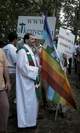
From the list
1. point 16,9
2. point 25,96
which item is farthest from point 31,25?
point 16,9

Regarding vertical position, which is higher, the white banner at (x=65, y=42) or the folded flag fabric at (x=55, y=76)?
the white banner at (x=65, y=42)

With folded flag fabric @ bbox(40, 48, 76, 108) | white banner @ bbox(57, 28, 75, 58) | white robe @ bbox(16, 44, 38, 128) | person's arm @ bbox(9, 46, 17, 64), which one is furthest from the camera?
white banner @ bbox(57, 28, 75, 58)

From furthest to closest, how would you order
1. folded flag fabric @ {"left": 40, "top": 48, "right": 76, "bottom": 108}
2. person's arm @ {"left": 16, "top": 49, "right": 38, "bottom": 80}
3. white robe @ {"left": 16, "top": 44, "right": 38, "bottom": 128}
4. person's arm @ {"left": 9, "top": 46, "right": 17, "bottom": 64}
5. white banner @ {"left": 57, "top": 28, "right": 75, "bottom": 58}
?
1. white banner @ {"left": 57, "top": 28, "right": 75, "bottom": 58}
2. person's arm @ {"left": 9, "top": 46, "right": 17, "bottom": 64}
3. folded flag fabric @ {"left": 40, "top": 48, "right": 76, "bottom": 108}
4. white robe @ {"left": 16, "top": 44, "right": 38, "bottom": 128}
5. person's arm @ {"left": 16, "top": 49, "right": 38, "bottom": 80}

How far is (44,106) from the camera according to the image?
11398 mm

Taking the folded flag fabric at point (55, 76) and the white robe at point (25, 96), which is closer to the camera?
the white robe at point (25, 96)

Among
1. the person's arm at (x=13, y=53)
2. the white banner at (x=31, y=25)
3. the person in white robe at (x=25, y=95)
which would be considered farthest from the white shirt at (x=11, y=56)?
the white banner at (x=31, y=25)

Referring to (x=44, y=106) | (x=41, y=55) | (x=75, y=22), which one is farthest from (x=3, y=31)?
(x=75, y=22)

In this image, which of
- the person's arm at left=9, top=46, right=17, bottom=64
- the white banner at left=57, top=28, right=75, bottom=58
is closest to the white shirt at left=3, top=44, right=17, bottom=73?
the person's arm at left=9, top=46, right=17, bottom=64

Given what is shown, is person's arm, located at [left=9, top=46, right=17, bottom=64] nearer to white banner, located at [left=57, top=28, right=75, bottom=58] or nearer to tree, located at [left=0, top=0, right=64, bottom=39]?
white banner, located at [left=57, top=28, right=75, bottom=58]

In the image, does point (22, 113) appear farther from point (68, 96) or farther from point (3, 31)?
point (3, 31)

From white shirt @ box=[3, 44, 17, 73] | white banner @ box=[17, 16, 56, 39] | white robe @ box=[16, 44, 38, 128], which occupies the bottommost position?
white robe @ box=[16, 44, 38, 128]

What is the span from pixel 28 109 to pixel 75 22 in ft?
77.0

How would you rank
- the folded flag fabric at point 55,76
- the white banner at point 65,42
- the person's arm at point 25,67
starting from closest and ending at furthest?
the person's arm at point 25,67
the folded flag fabric at point 55,76
the white banner at point 65,42

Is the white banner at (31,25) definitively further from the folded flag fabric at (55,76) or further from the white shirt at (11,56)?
the folded flag fabric at (55,76)
